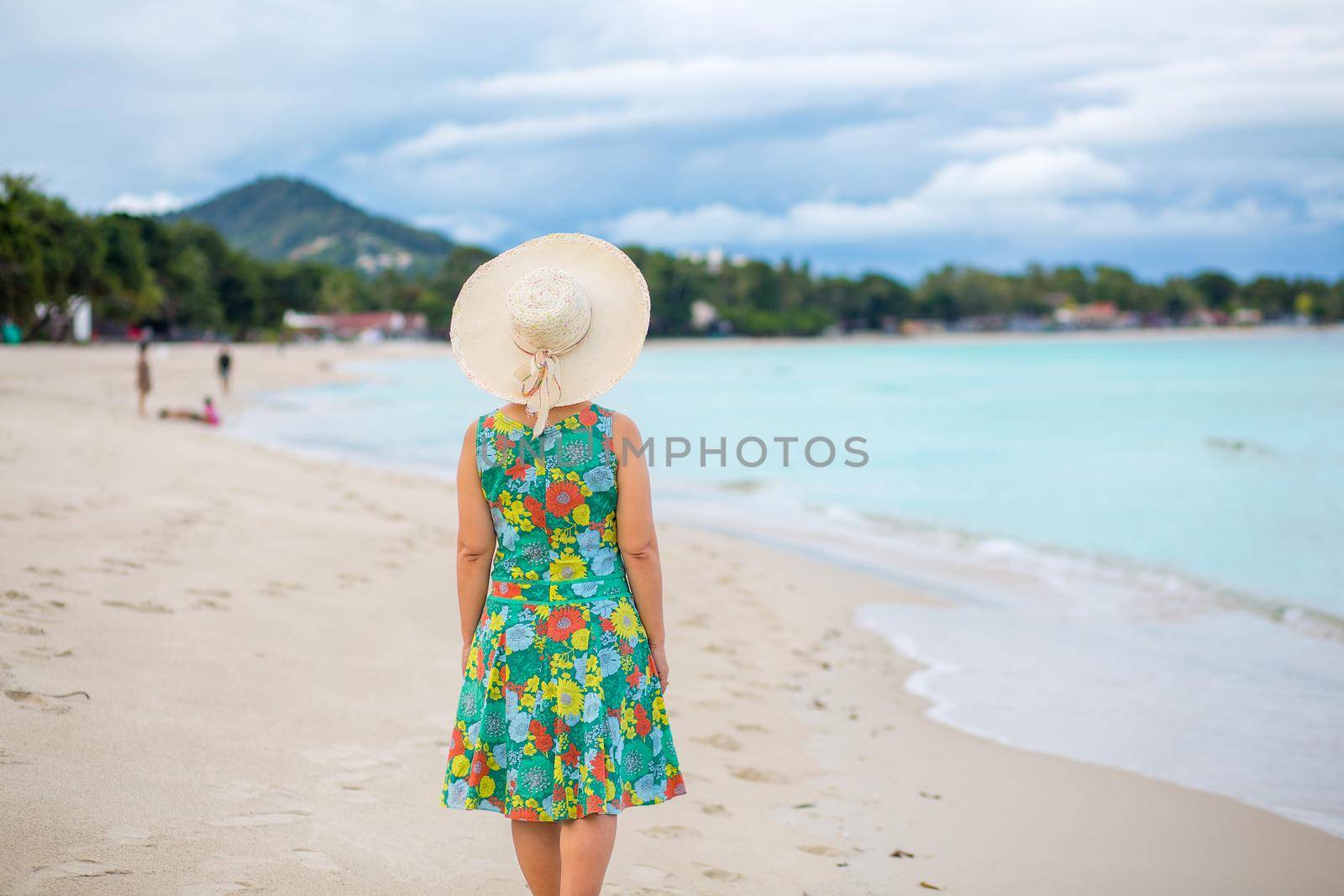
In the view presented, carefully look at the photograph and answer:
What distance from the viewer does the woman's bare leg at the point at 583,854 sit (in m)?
2.68

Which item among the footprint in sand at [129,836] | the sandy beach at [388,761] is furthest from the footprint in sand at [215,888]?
the footprint in sand at [129,836]

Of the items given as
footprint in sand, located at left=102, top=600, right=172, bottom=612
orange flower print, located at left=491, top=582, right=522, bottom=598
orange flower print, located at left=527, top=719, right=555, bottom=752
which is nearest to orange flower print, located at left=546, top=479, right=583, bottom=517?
orange flower print, located at left=491, top=582, right=522, bottom=598

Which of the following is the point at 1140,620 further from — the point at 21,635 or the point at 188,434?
the point at 188,434

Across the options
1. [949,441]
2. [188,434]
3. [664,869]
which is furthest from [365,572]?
[949,441]

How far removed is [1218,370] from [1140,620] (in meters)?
72.6

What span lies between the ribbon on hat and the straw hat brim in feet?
0.11

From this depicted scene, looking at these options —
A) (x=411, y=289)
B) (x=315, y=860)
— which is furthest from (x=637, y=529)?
(x=411, y=289)

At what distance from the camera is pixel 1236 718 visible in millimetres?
6301

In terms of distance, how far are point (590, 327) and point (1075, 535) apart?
1258 cm

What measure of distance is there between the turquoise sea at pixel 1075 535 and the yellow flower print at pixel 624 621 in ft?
11.8

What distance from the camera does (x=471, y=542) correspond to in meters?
2.78

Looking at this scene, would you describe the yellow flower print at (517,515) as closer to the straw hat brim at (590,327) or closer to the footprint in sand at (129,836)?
the straw hat brim at (590,327)

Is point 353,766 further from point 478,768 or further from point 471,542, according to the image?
point 471,542

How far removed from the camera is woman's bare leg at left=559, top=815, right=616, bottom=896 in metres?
2.68
